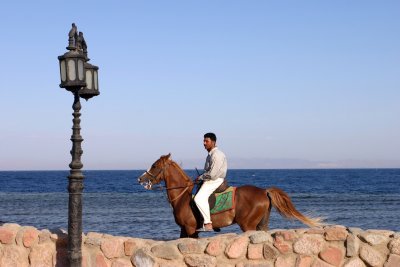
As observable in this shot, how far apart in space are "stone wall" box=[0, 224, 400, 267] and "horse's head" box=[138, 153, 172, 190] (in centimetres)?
238

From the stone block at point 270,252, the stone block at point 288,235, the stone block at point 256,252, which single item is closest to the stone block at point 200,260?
the stone block at point 256,252

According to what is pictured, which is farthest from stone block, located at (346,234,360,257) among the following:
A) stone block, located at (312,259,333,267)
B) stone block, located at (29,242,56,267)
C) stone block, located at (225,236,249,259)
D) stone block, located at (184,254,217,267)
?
stone block, located at (29,242,56,267)

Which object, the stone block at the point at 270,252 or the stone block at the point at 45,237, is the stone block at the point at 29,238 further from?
the stone block at the point at 270,252

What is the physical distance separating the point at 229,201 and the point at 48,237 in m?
3.24

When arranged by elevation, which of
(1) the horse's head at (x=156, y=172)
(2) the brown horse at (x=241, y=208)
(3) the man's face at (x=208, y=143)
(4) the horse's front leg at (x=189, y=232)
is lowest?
(4) the horse's front leg at (x=189, y=232)

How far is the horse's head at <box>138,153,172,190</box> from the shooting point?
12.6 meters

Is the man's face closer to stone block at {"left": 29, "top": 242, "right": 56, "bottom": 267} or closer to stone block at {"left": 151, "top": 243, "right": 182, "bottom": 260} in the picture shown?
stone block at {"left": 151, "top": 243, "right": 182, "bottom": 260}

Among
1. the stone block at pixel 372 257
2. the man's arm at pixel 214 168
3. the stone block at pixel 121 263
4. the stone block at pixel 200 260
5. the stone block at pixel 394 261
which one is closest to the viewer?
the stone block at pixel 394 261

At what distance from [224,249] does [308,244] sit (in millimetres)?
1184

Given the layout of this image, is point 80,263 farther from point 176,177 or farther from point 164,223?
point 164,223

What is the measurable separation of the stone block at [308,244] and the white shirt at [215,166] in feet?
8.79

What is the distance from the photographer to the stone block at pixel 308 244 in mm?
9430

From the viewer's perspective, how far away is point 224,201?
1199 cm

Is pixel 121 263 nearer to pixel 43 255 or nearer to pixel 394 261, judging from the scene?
pixel 43 255
